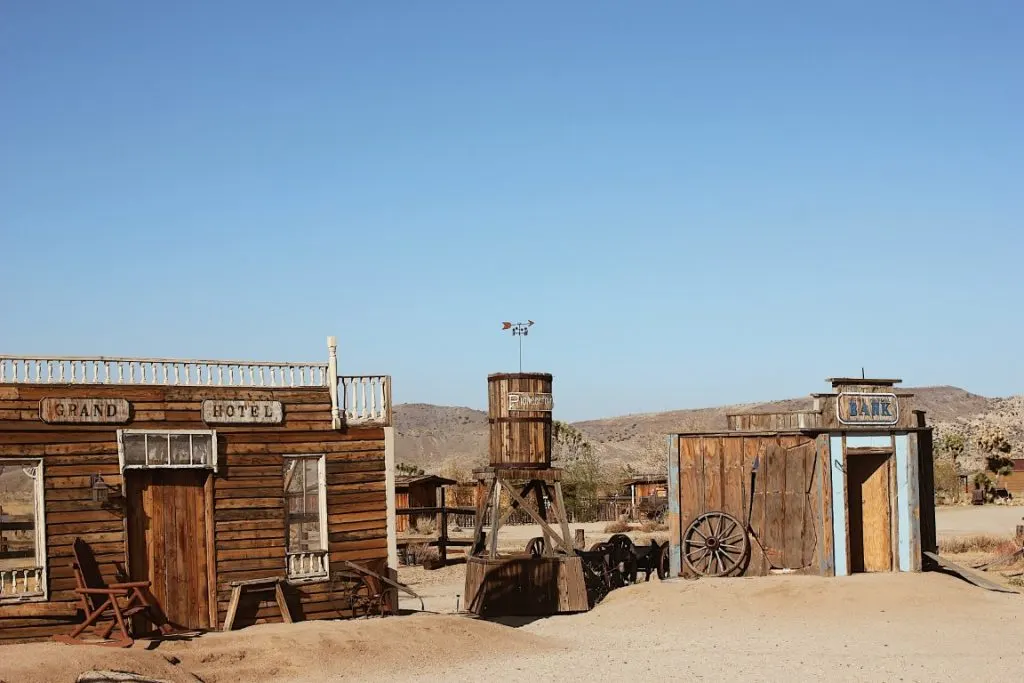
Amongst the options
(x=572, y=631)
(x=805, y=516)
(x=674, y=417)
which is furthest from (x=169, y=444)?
(x=674, y=417)

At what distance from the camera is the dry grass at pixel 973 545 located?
33.6 m

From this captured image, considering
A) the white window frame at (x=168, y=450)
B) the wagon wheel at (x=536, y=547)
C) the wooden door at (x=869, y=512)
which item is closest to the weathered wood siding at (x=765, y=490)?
the wooden door at (x=869, y=512)

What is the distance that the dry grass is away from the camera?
3356cm

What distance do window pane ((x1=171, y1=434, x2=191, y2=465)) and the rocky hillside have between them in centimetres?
7411

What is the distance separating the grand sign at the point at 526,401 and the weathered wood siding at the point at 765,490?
3050mm

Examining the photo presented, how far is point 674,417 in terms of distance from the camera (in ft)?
541

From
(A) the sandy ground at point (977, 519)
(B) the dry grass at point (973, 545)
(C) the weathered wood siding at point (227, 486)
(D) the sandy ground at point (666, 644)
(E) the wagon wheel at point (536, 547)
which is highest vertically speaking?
(C) the weathered wood siding at point (227, 486)

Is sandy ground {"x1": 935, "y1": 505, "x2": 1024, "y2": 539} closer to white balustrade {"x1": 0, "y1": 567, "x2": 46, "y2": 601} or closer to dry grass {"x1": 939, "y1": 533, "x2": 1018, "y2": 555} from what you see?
dry grass {"x1": 939, "y1": 533, "x2": 1018, "y2": 555}

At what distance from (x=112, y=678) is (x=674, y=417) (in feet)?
502

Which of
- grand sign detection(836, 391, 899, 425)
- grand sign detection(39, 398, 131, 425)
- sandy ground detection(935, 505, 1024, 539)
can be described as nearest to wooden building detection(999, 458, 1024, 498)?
sandy ground detection(935, 505, 1024, 539)

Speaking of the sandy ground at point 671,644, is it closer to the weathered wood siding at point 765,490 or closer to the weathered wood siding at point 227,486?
the weathered wood siding at point 765,490

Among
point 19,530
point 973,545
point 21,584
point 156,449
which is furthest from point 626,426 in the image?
point 21,584

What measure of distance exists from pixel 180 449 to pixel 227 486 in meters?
0.99

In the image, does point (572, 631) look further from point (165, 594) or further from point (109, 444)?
point (109, 444)
